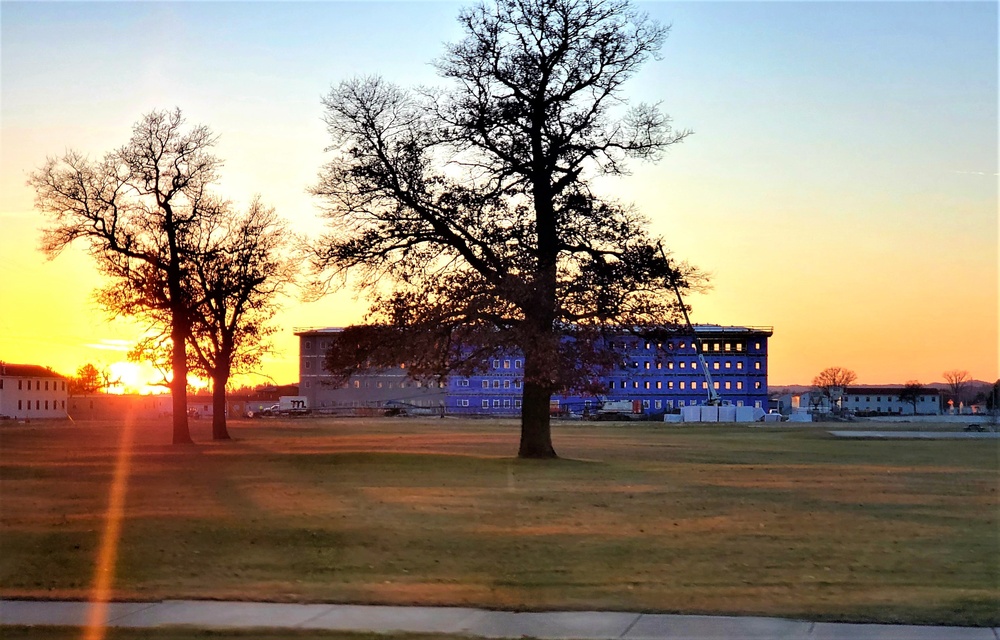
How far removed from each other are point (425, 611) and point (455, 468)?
71.5 ft

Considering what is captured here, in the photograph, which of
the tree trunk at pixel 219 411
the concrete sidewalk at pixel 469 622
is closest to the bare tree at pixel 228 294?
the tree trunk at pixel 219 411

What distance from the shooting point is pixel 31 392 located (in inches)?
5399

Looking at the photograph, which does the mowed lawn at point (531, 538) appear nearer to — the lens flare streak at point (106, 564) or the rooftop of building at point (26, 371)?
the lens flare streak at point (106, 564)

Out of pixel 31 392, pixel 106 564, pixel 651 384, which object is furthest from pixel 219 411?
pixel 651 384

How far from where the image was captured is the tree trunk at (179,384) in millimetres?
53250

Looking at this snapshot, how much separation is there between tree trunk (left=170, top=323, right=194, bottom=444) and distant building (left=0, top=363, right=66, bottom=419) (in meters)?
81.4

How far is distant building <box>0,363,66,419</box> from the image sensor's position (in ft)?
427

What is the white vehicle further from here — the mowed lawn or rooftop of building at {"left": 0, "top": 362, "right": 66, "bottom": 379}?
the mowed lawn

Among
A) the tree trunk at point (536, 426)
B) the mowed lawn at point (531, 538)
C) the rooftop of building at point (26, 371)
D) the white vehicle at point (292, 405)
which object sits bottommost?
the white vehicle at point (292, 405)

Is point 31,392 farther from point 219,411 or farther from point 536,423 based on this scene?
point 536,423

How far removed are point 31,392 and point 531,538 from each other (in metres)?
133

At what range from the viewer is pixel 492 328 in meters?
34.1

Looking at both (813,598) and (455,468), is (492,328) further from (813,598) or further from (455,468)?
(813,598)

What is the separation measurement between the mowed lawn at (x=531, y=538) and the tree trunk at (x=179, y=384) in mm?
19519
